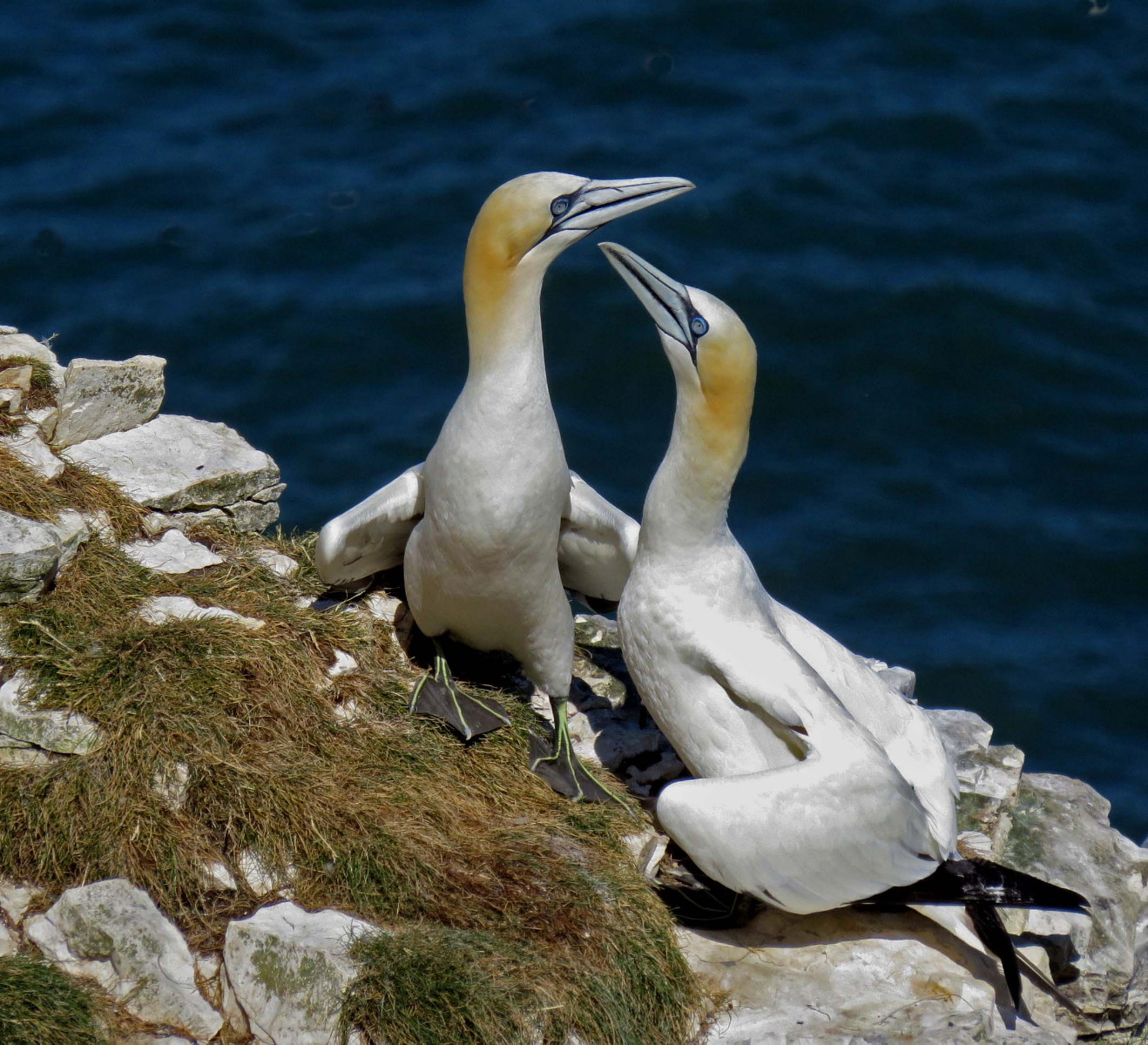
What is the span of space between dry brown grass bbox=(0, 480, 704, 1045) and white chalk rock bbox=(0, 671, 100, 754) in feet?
0.17

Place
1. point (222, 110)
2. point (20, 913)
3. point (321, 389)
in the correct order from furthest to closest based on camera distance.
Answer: point (222, 110)
point (321, 389)
point (20, 913)

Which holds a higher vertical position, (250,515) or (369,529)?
(369,529)

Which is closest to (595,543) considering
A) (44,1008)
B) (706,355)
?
(706,355)

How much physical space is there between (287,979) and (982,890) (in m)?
2.11

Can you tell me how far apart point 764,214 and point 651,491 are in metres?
6.92

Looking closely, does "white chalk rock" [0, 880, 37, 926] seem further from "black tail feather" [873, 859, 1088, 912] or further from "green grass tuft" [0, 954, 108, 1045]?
"black tail feather" [873, 859, 1088, 912]

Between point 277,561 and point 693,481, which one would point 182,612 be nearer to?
point 277,561

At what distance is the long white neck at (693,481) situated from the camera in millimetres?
4867

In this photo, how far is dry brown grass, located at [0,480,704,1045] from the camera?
14.2 ft

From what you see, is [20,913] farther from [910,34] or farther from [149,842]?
[910,34]

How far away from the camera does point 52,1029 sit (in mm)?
3953

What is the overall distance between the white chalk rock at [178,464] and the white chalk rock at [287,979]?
2508mm

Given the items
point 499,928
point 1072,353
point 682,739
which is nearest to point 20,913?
point 499,928

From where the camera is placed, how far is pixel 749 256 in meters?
11.2
